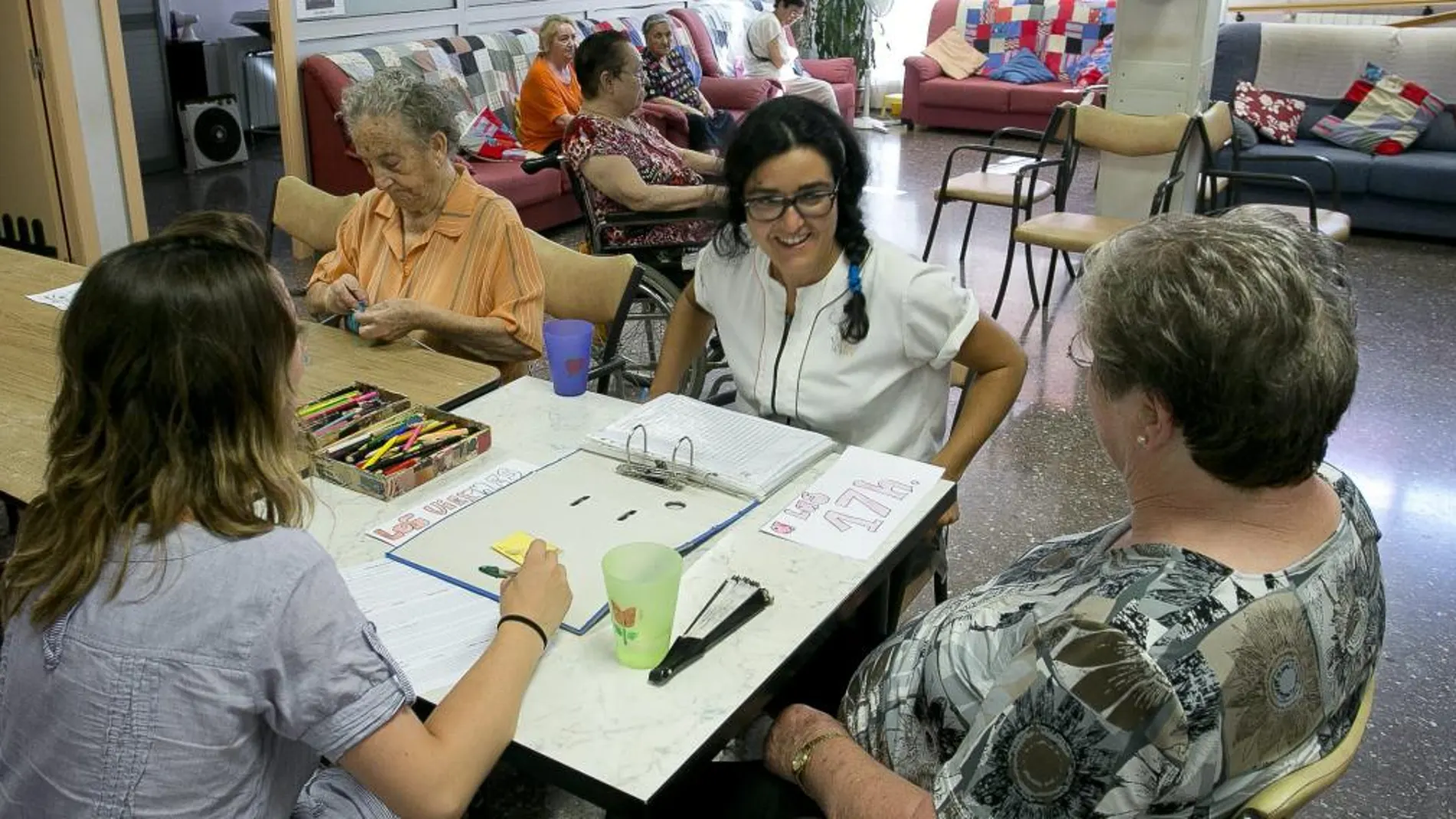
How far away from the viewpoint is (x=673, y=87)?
6629mm

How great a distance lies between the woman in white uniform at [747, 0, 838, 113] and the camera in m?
7.77

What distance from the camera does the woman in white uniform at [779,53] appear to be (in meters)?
7.77

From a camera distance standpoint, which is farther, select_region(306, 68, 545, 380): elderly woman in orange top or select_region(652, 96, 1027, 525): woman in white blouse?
select_region(306, 68, 545, 380): elderly woman in orange top

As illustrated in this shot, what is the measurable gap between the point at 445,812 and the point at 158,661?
0.29 m

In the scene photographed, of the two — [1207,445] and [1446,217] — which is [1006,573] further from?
[1446,217]

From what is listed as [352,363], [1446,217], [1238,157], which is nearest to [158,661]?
[352,363]

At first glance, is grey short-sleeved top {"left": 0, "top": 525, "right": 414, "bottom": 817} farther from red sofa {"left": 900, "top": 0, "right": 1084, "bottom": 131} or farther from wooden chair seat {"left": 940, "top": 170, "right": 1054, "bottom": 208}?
red sofa {"left": 900, "top": 0, "right": 1084, "bottom": 131}

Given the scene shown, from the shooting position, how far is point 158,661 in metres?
1.01

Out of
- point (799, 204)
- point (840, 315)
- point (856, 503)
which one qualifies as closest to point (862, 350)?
point (840, 315)

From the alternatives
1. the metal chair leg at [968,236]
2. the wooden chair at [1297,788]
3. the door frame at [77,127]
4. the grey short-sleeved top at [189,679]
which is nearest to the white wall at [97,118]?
the door frame at [77,127]

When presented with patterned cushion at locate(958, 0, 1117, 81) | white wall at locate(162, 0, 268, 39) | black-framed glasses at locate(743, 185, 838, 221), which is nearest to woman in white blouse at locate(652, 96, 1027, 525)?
black-framed glasses at locate(743, 185, 838, 221)

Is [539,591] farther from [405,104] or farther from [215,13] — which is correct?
[215,13]

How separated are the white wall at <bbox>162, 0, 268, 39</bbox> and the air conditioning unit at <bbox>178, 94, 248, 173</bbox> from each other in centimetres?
76

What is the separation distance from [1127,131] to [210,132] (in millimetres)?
5422
